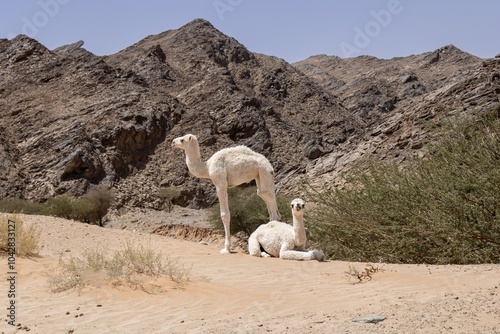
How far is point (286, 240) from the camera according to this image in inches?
482

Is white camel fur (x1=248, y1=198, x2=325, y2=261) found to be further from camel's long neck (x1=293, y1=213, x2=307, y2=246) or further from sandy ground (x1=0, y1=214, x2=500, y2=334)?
sandy ground (x1=0, y1=214, x2=500, y2=334)

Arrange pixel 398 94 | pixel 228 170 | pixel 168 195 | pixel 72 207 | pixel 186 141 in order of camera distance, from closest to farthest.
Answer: pixel 228 170
pixel 186 141
pixel 72 207
pixel 168 195
pixel 398 94

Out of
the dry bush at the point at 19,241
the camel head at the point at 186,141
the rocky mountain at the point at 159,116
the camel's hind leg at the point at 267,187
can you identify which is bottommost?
the dry bush at the point at 19,241

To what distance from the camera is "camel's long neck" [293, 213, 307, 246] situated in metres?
11.7

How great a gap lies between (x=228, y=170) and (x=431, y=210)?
14.2ft

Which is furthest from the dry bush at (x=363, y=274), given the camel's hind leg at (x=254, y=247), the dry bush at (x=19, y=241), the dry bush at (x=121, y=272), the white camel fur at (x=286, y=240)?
the dry bush at (x=19, y=241)

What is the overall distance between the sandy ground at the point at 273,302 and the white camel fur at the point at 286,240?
0.69 meters

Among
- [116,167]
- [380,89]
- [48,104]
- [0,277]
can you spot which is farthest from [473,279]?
[380,89]

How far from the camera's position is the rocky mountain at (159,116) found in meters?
43.2

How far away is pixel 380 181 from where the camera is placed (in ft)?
44.9
